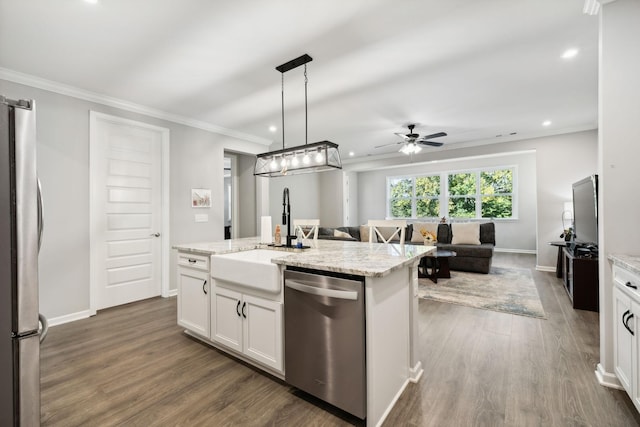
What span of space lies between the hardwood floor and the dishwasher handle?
746 mm

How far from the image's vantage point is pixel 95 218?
3.46 metres

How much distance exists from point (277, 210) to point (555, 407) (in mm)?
5867

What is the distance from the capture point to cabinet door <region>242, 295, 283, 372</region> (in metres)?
1.93

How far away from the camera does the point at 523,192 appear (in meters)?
7.91

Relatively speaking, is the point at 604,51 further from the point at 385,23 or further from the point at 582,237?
the point at 582,237

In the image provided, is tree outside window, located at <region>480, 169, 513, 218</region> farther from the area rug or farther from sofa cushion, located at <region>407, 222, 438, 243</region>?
the area rug

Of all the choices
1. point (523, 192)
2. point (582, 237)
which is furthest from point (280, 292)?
point (523, 192)

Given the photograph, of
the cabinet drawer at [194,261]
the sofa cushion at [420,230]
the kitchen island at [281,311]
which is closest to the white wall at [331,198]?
the sofa cushion at [420,230]

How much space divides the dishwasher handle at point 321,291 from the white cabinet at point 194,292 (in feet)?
3.51

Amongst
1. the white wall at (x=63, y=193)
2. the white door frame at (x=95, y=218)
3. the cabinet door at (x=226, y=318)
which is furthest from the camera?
the white door frame at (x=95, y=218)

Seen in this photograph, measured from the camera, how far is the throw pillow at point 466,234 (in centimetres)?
586

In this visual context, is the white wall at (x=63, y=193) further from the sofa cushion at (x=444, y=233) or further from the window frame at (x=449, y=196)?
the window frame at (x=449, y=196)

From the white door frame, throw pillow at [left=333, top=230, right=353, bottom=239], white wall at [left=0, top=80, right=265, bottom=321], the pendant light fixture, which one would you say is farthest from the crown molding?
throw pillow at [left=333, top=230, right=353, bottom=239]

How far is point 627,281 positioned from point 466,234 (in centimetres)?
450
